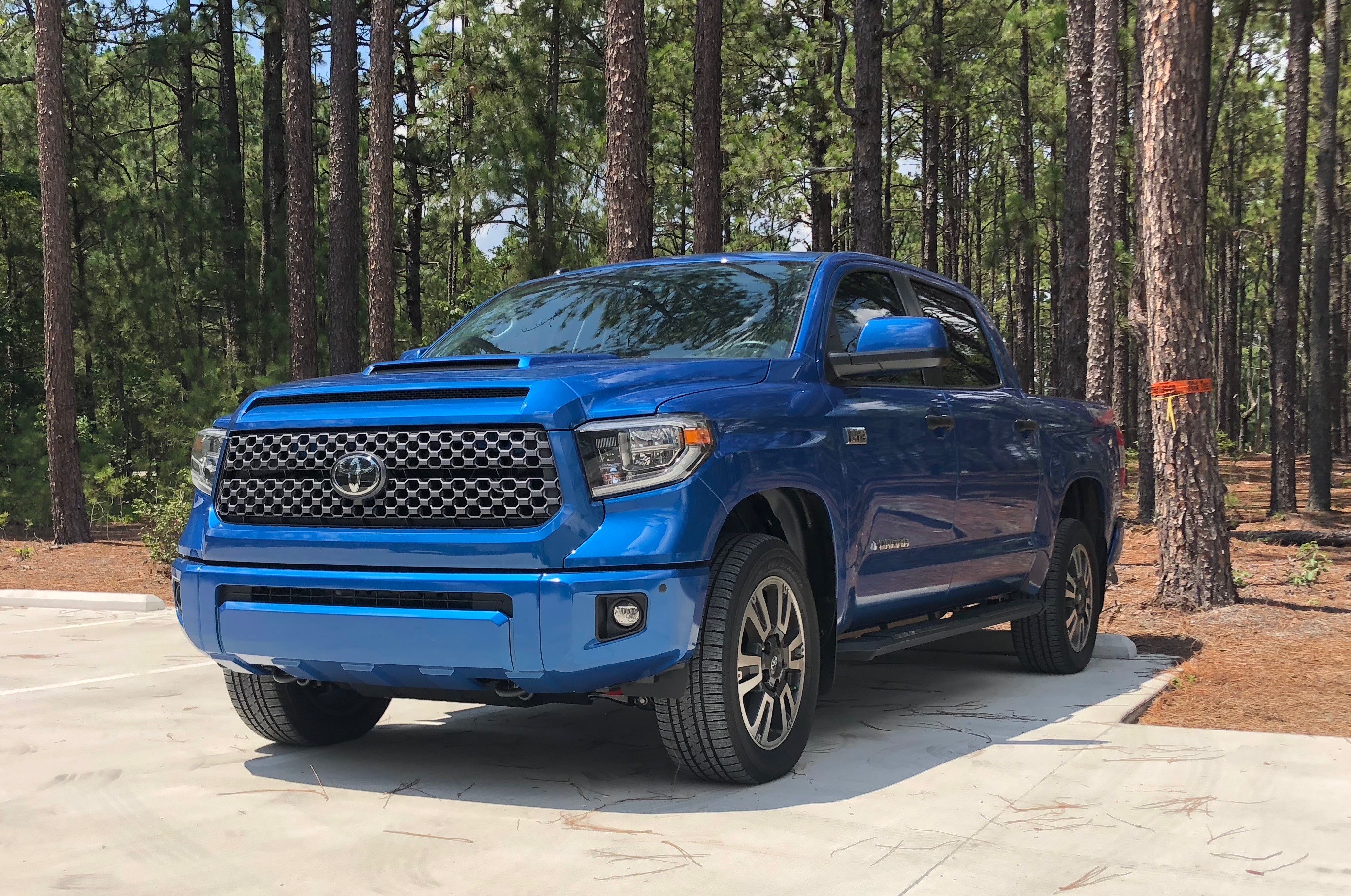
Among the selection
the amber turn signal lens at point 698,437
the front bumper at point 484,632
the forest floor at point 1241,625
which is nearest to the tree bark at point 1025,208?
Result: the forest floor at point 1241,625

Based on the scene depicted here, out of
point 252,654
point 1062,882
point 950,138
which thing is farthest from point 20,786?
point 950,138

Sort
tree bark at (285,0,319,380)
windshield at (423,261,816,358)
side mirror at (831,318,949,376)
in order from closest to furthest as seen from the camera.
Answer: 1. side mirror at (831,318,949,376)
2. windshield at (423,261,816,358)
3. tree bark at (285,0,319,380)

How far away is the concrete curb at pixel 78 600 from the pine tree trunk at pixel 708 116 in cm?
1030

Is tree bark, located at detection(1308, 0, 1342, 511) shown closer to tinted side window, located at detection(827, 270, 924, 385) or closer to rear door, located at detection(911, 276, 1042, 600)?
rear door, located at detection(911, 276, 1042, 600)

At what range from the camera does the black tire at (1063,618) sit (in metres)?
7.34

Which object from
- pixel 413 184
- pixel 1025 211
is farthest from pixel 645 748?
pixel 413 184

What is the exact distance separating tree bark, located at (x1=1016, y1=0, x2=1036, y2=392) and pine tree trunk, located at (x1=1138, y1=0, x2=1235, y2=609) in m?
12.1

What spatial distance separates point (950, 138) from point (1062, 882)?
124 feet

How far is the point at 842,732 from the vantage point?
5.77m

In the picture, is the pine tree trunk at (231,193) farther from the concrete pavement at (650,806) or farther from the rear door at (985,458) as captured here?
the concrete pavement at (650,806)

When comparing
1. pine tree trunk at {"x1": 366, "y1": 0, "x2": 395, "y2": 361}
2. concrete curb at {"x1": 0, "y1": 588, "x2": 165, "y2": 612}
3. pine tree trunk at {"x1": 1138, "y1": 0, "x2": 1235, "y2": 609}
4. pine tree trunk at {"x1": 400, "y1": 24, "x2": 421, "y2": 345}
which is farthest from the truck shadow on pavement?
pine tree trunk at {"x1": 400, "y1": 24, "x2": 421, "y2": 345}

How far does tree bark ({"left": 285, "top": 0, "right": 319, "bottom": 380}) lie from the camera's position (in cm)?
2020

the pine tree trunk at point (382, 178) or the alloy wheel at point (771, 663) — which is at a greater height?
the pine tree trunk at point (382, 178)

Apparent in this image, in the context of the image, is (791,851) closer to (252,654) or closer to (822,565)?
(822,565)
